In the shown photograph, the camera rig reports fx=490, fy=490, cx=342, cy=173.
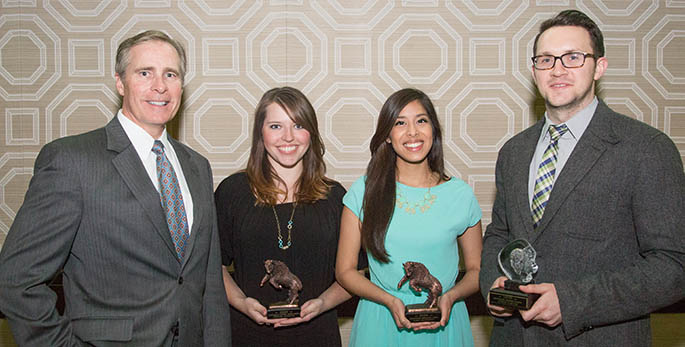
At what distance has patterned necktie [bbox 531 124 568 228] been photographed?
1871 millimetres

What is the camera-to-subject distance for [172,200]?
191 centimetres

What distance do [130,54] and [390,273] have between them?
1.49 meters

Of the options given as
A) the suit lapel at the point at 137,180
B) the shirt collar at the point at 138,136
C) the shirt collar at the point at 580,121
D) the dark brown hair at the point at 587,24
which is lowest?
the suit lapel at the point at 137,180

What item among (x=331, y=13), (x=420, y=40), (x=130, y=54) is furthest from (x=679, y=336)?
(x=130, y=54)

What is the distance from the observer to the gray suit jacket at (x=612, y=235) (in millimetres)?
1637

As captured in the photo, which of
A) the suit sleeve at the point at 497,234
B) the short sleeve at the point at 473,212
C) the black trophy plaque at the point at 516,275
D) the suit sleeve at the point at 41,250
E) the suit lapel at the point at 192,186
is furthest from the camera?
the short sleeve at the point at 473,212

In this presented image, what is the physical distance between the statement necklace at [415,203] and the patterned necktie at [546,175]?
0.58 m

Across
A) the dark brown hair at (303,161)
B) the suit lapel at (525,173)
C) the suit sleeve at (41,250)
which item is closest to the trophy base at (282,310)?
the dark brown hair at (303,161)

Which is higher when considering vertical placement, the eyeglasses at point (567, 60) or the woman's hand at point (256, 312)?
the eyeglasses at point (567, 60)

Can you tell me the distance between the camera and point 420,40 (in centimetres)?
351

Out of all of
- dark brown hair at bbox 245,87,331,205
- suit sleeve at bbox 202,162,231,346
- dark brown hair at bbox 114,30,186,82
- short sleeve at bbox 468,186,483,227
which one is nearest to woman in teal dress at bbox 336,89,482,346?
short sleeve at bbox 468,186,483,227

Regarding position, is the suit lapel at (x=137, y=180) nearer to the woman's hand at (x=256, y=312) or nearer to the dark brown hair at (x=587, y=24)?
the woman's hand at (x=256, y=312)

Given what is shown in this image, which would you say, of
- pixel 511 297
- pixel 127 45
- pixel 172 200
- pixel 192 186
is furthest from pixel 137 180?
pixel 511 297

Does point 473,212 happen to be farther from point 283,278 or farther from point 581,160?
point 283,278
